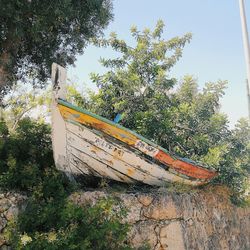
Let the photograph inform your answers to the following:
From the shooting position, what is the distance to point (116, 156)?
7.18 metres

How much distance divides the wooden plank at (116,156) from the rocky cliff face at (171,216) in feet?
1.29

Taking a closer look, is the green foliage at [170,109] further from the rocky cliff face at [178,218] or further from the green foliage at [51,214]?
the green foliage at [51,214]

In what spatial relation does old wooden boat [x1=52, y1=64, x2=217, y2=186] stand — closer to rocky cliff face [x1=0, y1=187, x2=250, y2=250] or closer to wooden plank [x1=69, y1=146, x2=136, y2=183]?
wooden plank [x1=69, y1=146, x2=136, y2=183]

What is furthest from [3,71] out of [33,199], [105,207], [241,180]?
[241,180]

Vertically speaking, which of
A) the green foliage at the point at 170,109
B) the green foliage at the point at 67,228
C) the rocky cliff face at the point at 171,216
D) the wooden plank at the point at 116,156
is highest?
the green foliage at the point at 170,109

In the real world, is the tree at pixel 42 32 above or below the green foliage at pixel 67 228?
above

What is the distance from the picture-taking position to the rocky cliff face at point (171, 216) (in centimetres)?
680

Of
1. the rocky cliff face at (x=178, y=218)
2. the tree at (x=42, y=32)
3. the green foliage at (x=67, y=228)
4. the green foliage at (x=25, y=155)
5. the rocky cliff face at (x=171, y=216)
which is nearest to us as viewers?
the green foliage at (x=67, y=228)

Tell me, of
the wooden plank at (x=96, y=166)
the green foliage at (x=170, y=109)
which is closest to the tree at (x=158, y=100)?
the green foliage at (x=170, y=109)

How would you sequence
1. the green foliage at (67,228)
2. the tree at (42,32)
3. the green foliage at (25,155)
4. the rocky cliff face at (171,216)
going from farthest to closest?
the tree at (42,32) < the rocky cliff face at (171,216) < the green foliage at (25,155) < the green foliage at (67,228)

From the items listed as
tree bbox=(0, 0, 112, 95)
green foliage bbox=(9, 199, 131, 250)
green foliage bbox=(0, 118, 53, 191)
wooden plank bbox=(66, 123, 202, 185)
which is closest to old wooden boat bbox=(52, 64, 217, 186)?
wooden plank bbox=(66, 123, 202, 185)

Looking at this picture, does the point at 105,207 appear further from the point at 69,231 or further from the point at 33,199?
the point at 33,199

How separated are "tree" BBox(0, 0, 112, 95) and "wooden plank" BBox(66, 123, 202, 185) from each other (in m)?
3.14

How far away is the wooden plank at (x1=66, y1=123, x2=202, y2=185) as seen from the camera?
269 inches
